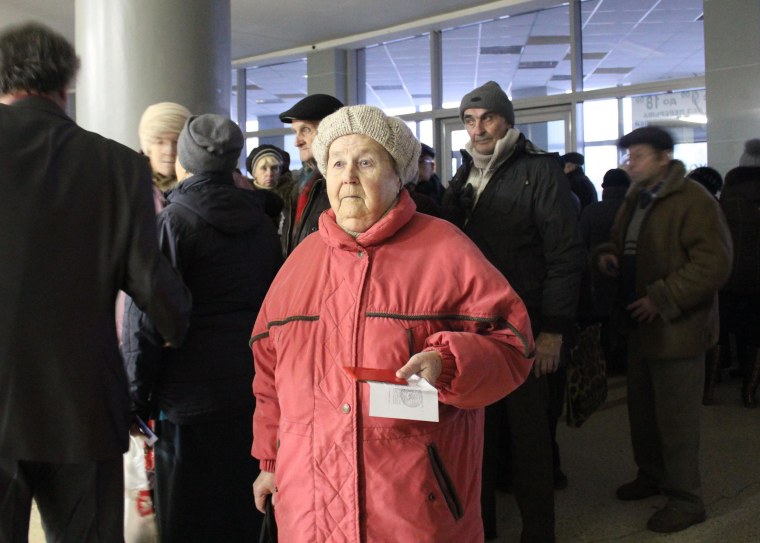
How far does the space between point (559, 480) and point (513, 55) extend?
744 centimetres

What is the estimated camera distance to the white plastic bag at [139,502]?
8.36 ft

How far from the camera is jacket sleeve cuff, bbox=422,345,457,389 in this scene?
155 centimetres

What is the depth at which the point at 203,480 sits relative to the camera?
8.19 ft

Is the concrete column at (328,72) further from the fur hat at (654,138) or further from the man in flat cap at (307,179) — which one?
the man in flat cap at (307,179)

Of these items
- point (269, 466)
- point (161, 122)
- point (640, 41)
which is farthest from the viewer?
point (640, 41)

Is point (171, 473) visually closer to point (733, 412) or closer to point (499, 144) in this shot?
point (499, 144)

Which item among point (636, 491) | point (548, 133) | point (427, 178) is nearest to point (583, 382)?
point (636, 491)

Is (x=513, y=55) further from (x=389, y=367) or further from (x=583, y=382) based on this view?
(x=389, y=367)

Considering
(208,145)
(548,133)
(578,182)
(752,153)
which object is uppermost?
(548,133)

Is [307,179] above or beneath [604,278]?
above

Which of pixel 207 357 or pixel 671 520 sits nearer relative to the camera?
pixel 207 357

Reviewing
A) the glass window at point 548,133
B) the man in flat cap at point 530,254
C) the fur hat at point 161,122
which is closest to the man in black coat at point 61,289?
the fur hat at point 161,122

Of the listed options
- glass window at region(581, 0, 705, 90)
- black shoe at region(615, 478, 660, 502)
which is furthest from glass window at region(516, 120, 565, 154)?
black shoe at region(615, 478, 660, 502)

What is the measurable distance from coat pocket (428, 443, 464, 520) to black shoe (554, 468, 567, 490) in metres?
2.58
